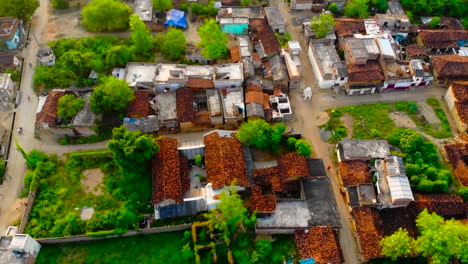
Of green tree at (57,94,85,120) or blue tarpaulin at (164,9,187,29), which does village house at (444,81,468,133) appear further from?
green tree at (57,94,85,120)

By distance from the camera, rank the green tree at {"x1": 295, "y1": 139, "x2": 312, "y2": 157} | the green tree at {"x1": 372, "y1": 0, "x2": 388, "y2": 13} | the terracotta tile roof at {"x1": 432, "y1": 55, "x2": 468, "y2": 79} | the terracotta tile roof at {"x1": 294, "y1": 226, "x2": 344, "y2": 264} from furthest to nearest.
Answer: the green tree at {"x1": 372, "y1": 0, "x2": 388, "y2": 13} → the terracotta tile roof at {"x1": 432, "y1": 55, "x2": 468, "y2": 79} → the green tree at {"x1": 295, "y1": 139, "x2": 312, "y2": 157} → the terracotta tile roof at {"x1": 294, "y1": 226, "x2": 344, "y2": 264}

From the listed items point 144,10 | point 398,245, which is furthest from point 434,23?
point 144,10

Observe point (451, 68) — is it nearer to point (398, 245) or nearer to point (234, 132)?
point (398, 245)

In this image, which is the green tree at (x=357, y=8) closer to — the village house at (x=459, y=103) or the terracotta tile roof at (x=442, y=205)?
the village house at (x=459, y=103)

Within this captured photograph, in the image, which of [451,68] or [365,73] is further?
[451,68]

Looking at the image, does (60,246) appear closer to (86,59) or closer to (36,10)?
(86,59)

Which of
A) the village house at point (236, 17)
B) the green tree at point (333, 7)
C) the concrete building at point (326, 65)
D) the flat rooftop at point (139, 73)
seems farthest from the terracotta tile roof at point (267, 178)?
the green tree at point (333, 7)

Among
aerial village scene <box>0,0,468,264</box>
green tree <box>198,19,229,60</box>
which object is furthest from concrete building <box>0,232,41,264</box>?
green tree <box>198,19,229,60</box>
